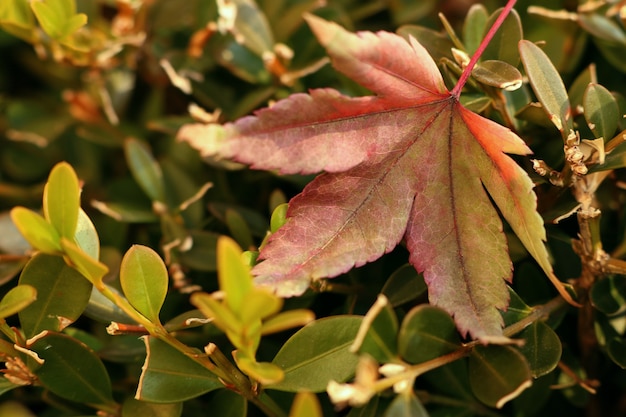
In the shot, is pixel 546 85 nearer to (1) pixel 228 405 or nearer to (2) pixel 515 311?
(2) pixel 515 311

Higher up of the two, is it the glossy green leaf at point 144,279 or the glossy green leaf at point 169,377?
the glossy green leaf at point 144,279

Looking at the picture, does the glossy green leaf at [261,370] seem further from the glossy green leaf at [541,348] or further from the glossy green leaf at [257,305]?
the glossy green leaf at [541,348]

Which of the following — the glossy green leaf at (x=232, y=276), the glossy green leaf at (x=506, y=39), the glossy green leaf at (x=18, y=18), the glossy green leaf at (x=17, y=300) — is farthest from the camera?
the glossy green leaf at (x=18, y=18)

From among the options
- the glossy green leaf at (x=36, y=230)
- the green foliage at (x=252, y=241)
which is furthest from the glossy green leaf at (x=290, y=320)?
the glossy green leaf at (x=36, y=230)

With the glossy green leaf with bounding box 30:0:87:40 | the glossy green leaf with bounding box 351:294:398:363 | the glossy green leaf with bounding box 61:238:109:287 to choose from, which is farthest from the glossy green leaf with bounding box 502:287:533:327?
the glossy green leaf with bounding box 30:0:87:40

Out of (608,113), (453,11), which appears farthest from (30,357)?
(453,11)

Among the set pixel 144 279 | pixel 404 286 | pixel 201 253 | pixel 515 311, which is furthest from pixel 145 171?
pixel 515 311

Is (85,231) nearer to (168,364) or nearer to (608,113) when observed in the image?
(168,364)
